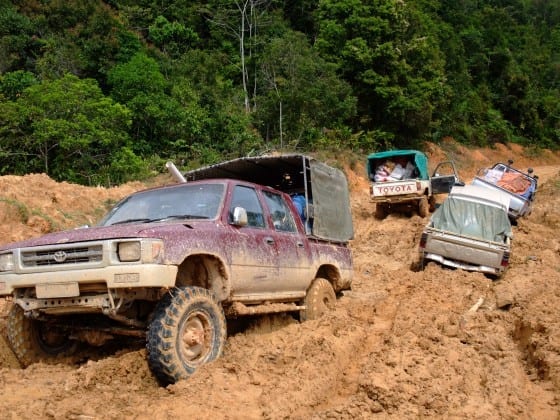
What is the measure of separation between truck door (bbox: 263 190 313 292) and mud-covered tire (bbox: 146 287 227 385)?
4.90 ft

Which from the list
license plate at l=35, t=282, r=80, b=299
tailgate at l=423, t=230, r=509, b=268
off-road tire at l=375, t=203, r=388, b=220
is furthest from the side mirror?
off-road tire at l=375, t=203, r=388, b=220

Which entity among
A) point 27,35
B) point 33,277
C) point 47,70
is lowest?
point 33,277

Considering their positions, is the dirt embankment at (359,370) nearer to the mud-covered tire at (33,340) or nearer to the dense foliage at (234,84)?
the mud-covered tire at (33,340)

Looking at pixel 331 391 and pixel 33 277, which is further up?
pixel 33 277

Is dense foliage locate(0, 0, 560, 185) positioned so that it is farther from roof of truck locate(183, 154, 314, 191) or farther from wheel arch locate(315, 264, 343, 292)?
wheel arch locate(315, 264, 343, 292)

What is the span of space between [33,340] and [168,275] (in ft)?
6.24

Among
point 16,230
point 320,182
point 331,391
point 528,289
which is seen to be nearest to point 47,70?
point 16,230

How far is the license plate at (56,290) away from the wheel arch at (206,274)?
109 cm

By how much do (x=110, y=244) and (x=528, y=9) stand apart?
7124 cm

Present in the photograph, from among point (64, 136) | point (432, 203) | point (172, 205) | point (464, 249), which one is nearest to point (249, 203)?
point (172, 205)

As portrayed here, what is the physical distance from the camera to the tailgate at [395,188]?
57.4 ft

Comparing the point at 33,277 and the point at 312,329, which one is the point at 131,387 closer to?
the point at 33,277

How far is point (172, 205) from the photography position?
20.7ft

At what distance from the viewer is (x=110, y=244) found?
496 cm
